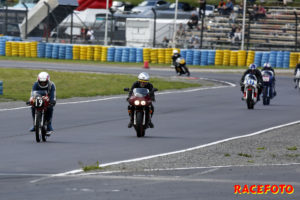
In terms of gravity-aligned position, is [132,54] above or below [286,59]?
below

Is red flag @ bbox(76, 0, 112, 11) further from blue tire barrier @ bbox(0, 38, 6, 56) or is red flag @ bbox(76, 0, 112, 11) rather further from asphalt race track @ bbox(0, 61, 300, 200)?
asphalt race track @ bbox(0, 61, 300, 200)

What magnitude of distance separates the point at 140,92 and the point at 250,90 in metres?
8.69

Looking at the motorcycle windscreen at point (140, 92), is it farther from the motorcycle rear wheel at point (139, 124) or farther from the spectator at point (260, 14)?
the spectator at point (260, 14)

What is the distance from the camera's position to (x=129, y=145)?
15281mm

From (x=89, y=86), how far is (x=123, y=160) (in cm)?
2000

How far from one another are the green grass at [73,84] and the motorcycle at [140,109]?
9980 mm

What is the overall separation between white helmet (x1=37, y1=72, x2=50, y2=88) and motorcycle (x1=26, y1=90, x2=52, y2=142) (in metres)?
0.14

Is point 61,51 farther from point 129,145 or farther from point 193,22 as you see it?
point 129,145

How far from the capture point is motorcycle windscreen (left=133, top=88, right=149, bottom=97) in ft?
55.4

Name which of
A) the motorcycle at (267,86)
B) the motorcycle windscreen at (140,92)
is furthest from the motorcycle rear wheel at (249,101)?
the motorcycle windscreen at (140,92)

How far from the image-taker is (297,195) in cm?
963

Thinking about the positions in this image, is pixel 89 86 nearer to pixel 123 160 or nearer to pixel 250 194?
pixel 123 160

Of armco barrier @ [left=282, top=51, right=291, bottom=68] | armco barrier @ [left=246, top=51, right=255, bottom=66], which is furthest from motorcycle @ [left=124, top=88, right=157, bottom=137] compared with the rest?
armco barrier @ [left=246, top=51, right=255, bottom=66]

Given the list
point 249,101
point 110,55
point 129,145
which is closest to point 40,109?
point 129,145
